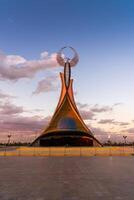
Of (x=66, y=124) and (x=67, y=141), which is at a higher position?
(x=66, y=124)

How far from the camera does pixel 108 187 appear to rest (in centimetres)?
1180

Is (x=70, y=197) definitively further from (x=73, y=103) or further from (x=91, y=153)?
(x=73, y=103)

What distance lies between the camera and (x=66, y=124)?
62438mm

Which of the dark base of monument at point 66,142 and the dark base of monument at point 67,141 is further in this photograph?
the dark base of monument at point 66,142

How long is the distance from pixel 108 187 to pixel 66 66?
5382cm

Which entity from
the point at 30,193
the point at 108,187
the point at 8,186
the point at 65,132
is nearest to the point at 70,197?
the point at 30,193

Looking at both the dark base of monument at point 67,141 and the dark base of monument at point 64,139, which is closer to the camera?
the dark base of monument at point 64,139

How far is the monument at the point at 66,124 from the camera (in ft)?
204

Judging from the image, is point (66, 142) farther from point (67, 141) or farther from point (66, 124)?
point (66, 124)

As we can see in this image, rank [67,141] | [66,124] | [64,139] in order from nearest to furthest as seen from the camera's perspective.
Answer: [66,124] → [64,139] → [67,141]

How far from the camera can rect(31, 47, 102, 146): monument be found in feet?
204

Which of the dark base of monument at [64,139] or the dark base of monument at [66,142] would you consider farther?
the dark base of monument at [66,142]

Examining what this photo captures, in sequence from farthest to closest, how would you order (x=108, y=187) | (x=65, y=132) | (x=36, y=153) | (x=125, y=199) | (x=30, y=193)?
(x=65, y=132), (x=36, y=153), (x=108, y=187), (x=30, y=193), (x=125, y=199)

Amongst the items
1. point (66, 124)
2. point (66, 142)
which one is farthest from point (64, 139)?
point (66, 124)
